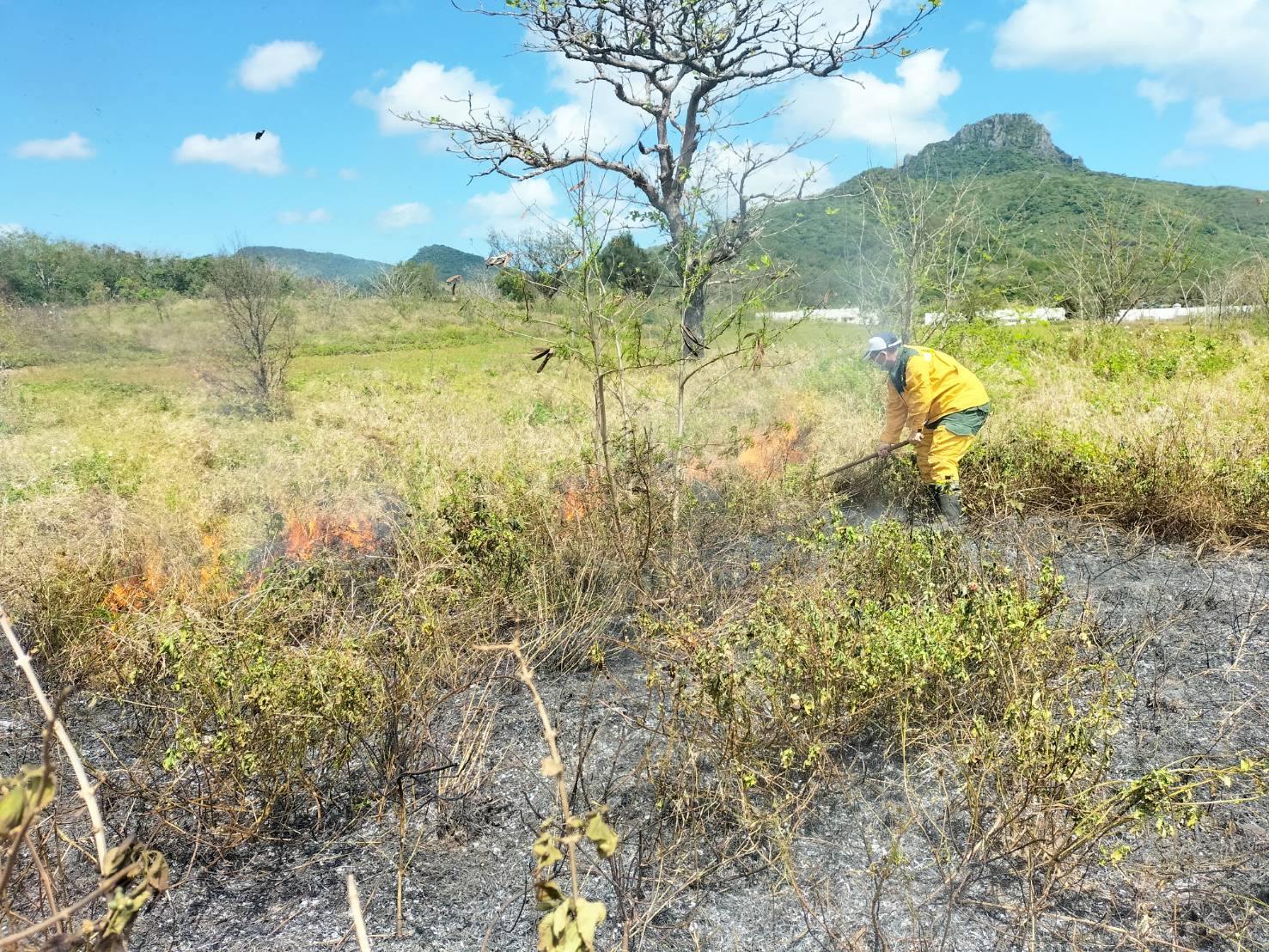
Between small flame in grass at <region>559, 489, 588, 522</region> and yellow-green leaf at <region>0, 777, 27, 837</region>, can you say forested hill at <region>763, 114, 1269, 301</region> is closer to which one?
small flame in grass at <region>559, 489, 588, 522</region>

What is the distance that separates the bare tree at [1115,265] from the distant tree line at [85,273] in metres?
13.9

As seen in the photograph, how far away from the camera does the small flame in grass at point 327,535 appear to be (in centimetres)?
512

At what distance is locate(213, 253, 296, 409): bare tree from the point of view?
10.8m

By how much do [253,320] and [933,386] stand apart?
29.5 feet

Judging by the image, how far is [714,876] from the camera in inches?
104

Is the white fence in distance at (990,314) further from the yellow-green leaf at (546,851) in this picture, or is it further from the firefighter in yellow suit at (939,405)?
the yellow-green leaf at (546,851)

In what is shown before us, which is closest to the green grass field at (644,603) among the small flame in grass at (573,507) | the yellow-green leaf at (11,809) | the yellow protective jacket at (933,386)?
the small flame in grass at (573,507)

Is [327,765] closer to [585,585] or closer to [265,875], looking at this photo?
[265,875]

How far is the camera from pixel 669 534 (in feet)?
16.1

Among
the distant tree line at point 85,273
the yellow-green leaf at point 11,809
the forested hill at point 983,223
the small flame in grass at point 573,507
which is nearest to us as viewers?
the yellow-green leaf at point 11,809

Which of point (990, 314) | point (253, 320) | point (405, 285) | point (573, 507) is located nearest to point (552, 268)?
point (573, 507)

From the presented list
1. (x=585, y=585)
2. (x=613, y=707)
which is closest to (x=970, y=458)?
(x=585, y=585)

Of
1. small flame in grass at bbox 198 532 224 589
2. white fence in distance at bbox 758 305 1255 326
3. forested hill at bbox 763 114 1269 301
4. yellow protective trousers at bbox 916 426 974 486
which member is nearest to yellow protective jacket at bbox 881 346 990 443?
yellow protective trousers at bbox 916 426 974 486

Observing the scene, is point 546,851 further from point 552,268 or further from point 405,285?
point 405,285
